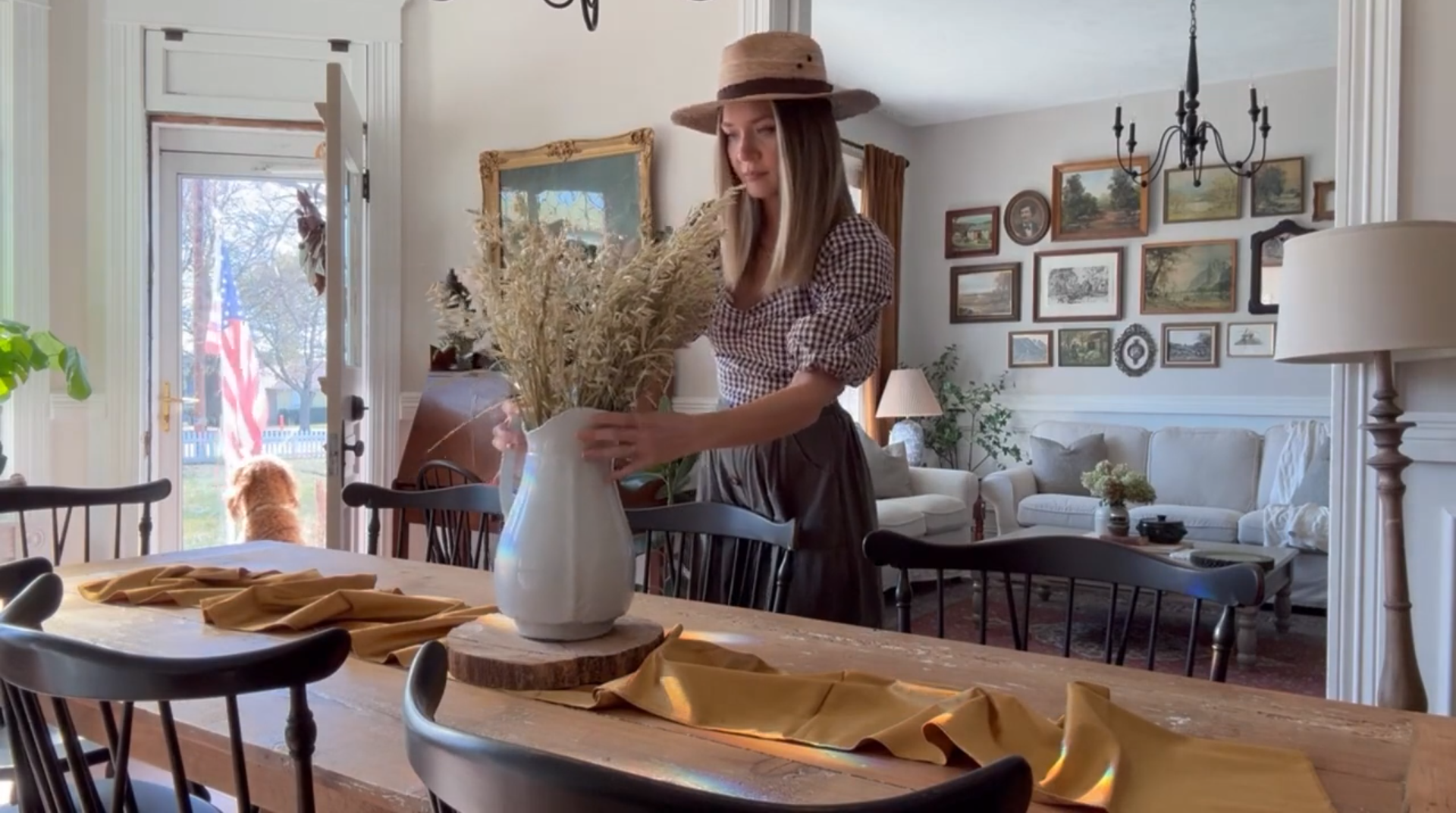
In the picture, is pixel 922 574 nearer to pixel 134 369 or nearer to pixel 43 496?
pixel 134 369

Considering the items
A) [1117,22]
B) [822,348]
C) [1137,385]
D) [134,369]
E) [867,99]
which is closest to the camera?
[822,348]

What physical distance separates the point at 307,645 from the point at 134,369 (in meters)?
3.76

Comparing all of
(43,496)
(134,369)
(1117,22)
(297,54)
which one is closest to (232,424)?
(134,369)

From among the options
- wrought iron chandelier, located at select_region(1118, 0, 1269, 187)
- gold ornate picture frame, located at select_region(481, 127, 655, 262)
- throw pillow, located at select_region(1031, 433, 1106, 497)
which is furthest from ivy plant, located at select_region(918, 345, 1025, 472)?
gold ornate picture frame, located at select_region(481, 127, 655, 262)

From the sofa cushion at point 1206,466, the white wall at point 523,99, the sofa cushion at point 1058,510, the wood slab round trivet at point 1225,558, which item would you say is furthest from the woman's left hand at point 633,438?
the sofa cushion at point 1206,466

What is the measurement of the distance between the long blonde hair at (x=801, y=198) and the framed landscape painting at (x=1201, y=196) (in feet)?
17.9

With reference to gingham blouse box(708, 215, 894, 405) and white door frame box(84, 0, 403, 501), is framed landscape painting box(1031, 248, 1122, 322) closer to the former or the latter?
white door frame box(84, 0, 403, 501)

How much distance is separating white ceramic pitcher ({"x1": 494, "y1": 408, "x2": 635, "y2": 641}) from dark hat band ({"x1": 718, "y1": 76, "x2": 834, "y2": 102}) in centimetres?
68

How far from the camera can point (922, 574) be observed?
550cm

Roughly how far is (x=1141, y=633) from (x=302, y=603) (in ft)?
13.1

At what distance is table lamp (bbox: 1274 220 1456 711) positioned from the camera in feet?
6.26

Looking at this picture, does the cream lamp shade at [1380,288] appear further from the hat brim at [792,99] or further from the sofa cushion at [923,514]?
the sofa cushion at [923,514]

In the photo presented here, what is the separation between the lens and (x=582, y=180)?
12.9 ft

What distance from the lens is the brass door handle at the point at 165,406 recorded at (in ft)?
13.2
